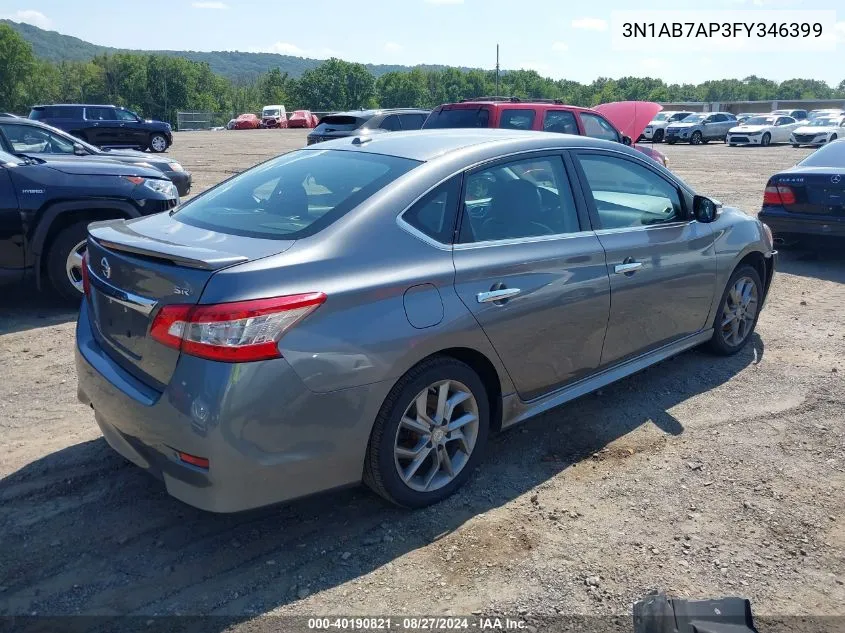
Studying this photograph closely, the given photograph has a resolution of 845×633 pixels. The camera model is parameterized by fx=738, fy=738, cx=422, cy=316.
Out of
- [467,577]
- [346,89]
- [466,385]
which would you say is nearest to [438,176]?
[466,385]

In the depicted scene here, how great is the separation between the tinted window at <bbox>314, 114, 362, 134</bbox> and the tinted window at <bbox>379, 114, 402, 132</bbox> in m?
0.77

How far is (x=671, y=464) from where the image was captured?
3.90 meters

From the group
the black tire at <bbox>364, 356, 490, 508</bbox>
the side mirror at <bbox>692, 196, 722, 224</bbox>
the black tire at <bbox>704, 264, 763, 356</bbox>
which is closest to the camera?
the black tire at <bbox>364, 356, 490, 508</bbox>

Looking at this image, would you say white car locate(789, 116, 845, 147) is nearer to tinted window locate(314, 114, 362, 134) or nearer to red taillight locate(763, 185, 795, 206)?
tinted window locate(314, 114, 362, 134)

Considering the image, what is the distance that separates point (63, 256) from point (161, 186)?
106 cm

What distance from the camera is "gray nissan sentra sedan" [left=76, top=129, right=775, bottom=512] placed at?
2795 mm

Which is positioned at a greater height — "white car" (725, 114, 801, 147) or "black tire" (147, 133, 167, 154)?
"white car" (725, 114, 801, 147)

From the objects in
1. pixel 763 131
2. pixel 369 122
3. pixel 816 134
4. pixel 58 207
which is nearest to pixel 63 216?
pixel 58 207

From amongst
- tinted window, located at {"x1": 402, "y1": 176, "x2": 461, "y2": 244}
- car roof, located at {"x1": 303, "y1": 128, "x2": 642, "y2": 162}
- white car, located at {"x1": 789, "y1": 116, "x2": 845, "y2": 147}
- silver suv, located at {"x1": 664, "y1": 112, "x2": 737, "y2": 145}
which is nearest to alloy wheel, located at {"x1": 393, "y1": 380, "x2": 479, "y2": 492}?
tinted window, located at {"x1": 402, "y1": 176, "x2": 461, "y2": 244}

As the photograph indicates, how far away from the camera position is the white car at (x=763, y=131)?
114 feet

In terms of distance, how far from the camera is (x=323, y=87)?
122500 millimetres

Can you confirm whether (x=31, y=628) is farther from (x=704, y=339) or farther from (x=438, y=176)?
(x=704, y=339)

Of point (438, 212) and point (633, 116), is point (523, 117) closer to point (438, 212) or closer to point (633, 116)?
point (633, 116)

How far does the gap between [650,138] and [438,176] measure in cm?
3874
